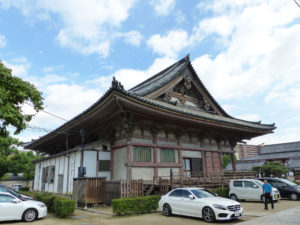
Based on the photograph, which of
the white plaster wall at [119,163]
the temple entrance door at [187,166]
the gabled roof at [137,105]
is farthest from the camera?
the temple entrance door at [187,166]

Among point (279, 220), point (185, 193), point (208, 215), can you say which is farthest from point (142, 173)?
point (279, 220)

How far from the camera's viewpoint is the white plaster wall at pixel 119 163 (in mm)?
14718

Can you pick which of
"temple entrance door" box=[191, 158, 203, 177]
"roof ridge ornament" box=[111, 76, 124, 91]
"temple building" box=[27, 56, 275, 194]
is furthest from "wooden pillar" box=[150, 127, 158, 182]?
"roof ridge ornament" box=[111, 76, 124, 91]

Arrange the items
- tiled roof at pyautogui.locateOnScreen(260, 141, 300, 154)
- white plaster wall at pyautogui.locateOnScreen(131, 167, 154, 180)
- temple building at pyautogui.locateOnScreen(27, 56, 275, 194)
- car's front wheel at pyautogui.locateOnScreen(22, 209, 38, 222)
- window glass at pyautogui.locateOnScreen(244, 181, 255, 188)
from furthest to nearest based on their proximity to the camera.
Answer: tiled roof at pyautogui.locateOnScreen(260, 141, 300, 154) < window glass at pyautogui.locateOnScreen(244, 181, 255, 188) < white plaster wall at pyautogui.locateOnScreen(131, 167, 154, 180) < temple building at pyautogui.locateOnScreen(27, 56, 275, 194) < car's front wheel at pyautogui.locateOnScreen(22, 209, 38, 222)

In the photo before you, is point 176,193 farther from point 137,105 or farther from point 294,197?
point 294,197

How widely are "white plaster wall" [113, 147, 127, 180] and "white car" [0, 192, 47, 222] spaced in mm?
5394

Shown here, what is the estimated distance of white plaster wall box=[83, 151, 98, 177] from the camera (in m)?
15.2

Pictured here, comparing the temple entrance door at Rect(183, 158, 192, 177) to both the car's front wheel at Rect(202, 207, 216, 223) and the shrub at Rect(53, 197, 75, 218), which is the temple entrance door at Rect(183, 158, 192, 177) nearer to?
A: the car's front wheel at Rect(202, 207, 216, 223)

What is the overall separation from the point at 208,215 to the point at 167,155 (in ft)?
25.0

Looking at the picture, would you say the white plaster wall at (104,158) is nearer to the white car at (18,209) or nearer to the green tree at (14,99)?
the white car at (18,209)

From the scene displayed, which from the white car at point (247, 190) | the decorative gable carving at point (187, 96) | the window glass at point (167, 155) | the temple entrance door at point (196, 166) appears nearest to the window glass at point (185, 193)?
the window glass at point (167, 155)

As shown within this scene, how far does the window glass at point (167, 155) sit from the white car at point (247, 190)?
4.52m

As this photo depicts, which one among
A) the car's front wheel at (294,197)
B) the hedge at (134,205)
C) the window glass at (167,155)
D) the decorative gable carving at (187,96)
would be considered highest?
the decorative gable carving at (187,96)

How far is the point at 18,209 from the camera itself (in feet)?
32.3
